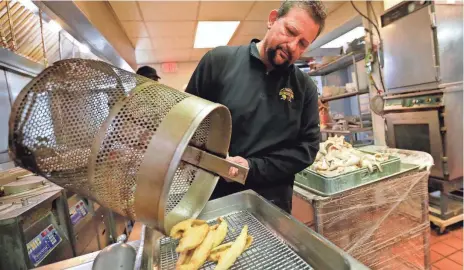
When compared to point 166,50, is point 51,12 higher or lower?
lower

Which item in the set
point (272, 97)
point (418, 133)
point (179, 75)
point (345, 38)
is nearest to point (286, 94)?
point (272, 97)

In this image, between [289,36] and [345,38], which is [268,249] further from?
[345,38]

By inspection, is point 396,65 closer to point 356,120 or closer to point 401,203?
point 356,120

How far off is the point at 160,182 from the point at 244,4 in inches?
127

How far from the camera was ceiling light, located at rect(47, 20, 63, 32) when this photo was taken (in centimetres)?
203

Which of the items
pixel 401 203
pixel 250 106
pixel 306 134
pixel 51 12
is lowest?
pixel 401 203

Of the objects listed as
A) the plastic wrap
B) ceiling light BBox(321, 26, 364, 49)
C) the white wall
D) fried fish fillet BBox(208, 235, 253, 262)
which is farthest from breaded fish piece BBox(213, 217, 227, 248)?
the white wall

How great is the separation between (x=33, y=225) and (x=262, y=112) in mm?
1038

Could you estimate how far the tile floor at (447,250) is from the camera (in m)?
1.84

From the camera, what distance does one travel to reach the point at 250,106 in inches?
40.6

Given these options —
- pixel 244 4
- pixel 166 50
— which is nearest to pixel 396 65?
pixel 244 4

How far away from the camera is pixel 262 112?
1.03 m

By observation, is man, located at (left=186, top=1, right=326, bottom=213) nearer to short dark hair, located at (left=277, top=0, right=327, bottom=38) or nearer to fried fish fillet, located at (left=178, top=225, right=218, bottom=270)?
short dark hair, located at (left=277, top=0, right=327, bottom=38)

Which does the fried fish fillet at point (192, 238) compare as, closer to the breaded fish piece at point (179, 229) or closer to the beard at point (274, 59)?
the breaded fish piece at point (179, 229)
